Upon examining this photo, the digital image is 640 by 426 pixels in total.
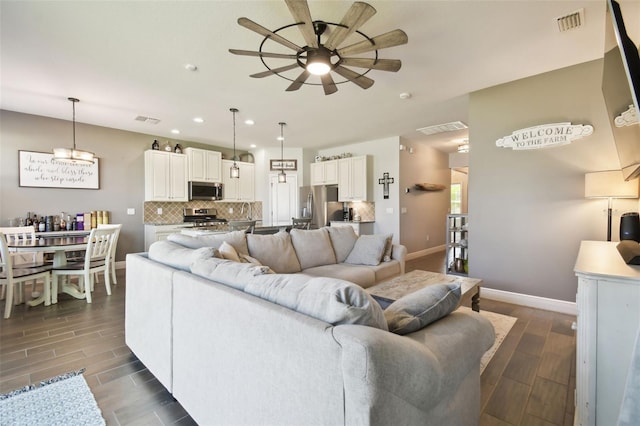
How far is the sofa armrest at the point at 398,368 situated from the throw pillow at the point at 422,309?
0.04 m

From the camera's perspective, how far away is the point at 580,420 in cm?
137

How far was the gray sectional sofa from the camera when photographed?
798mm

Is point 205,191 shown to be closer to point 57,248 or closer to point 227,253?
point 57,248

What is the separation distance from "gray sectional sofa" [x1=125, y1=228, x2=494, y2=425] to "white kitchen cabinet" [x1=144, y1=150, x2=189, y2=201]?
15.3 feet

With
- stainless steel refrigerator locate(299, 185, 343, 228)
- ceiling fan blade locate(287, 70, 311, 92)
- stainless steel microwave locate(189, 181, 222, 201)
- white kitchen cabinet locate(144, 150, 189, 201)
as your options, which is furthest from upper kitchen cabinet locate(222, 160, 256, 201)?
ceiling fan blade locate(287, 70, 311, 92)

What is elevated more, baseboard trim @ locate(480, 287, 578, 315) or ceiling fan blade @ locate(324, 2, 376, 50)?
ceiling fan blade @ locate(324, 2, 376, 50)

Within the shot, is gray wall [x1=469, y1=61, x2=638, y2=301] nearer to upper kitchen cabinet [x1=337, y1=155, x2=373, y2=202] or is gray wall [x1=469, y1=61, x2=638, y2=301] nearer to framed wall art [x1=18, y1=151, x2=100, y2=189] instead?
upper kitchen cabinet [x1=337, y1=155, x2=373, y2=202]

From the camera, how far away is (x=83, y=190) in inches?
203

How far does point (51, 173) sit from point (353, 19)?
5727mm

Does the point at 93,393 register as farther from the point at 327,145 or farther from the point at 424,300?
the point at 327,145

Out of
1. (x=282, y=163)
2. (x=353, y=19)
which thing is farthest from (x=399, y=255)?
(x=282, y=163)

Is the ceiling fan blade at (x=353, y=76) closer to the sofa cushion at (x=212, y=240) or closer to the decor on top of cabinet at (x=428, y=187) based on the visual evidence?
the sofa cushion at (x=212, y=240)

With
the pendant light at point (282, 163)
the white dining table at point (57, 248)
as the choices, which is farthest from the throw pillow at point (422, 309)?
the pendant light at point (282, 163)

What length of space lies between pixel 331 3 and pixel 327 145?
494cm
